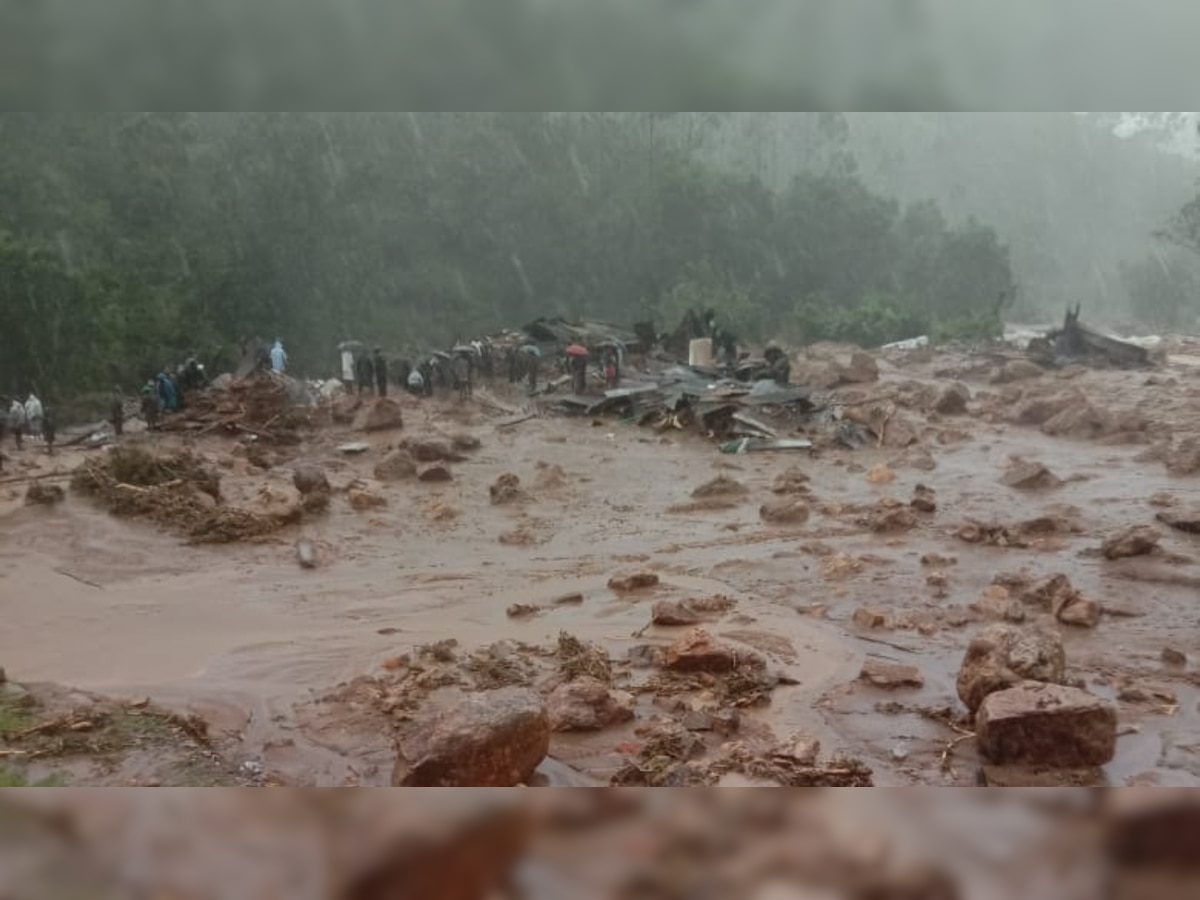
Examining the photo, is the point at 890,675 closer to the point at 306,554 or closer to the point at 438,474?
the point at 438,474

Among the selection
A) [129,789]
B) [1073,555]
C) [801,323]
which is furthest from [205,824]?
[1073,555]

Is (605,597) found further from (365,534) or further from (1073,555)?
(1073,555)

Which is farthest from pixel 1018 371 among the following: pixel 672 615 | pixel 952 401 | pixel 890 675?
pixel 672 615

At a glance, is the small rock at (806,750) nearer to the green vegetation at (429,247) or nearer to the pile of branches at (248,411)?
the green vegetation at (429,247)

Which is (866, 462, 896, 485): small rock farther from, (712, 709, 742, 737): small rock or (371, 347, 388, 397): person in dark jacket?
(371, 347, 388, 397): person in dark jacket

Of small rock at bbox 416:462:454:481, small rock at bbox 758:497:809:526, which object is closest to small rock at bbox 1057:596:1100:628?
small rock at bbox 758:497:809:526

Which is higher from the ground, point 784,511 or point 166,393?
point 166,393

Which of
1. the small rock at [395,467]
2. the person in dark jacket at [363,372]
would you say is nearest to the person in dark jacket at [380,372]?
the person in dark jacket at [363,372]
